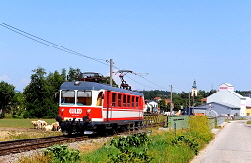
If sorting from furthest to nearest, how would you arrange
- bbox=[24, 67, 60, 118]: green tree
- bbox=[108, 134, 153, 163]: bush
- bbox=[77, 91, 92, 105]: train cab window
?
bbox=[24, 67, 60, 118]: green tree
bbox=[77, 91, 92, 105]: train cab window
bbox=[108, 134, 153, 163]: bush

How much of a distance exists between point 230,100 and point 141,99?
99252mm

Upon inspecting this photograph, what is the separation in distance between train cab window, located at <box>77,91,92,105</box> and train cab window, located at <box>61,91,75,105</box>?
34cm

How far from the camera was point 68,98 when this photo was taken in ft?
68.5

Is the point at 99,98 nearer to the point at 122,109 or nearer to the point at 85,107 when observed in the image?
the point at 85,107

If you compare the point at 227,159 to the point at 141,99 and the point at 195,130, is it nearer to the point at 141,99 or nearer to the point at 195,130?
the point at 195,130

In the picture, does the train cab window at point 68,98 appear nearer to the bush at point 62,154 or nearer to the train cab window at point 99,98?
the train cab window at point 99,98

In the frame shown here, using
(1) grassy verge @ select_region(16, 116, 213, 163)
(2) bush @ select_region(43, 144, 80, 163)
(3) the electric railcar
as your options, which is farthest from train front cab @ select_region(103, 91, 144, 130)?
(2) bush @ select_region(43, 144, 80, 163)

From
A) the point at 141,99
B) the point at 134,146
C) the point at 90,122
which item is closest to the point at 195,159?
the point at 134,146

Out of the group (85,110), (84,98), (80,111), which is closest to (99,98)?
(84,98)

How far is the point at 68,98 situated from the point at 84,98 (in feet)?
3.09

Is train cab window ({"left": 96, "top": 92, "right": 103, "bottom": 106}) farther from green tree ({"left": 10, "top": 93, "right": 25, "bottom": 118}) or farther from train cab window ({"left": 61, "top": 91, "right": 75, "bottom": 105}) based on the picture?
green tree ({"left": 10, "top": 93, "right": 25, "bottom": 118})

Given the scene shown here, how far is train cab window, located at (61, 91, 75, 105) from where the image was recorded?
20.8m

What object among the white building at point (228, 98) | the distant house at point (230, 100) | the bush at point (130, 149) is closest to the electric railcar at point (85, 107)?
the bush at point (130, 149)

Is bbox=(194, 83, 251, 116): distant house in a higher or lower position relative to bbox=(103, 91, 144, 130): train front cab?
higher
